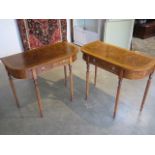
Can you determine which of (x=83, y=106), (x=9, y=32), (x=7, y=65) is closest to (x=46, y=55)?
(x=7, y=65)

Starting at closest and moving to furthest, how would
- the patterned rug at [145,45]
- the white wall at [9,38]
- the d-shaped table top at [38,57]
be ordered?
the d-shaped table top at [38,57] → the white wall at [9,38] → the patterned rug at [145,45]

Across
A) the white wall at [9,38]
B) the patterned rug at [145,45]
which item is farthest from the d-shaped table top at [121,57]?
the patterned rug at [145,45]

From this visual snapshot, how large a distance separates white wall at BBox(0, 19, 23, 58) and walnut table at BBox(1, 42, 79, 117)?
165cm

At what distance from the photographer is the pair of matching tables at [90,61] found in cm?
160

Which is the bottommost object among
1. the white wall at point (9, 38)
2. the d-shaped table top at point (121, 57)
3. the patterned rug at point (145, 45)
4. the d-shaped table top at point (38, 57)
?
the patterned rug at point (145, 45)

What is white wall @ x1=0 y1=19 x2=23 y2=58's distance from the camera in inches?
129

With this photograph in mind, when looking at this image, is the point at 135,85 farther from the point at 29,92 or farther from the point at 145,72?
the point at 29,92

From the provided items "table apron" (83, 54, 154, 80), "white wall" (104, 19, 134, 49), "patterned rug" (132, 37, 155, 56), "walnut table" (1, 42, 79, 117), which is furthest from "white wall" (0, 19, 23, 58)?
"patterned rug" (132, 37, 155, 56)

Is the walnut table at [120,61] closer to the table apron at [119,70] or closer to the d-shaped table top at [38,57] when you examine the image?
the table apron at [119,70]

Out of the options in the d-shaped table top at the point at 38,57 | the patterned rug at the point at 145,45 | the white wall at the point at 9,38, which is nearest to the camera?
the d-shaped table top at the point at 38,57

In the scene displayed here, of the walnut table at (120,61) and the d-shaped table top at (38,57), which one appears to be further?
the d-shaped table top at (38,57)

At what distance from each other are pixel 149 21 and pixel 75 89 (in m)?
3.91

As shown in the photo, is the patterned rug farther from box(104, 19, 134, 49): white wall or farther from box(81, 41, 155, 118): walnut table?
box(81, 41, 155, 118): walnut table

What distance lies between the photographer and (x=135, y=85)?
2.61 meters
